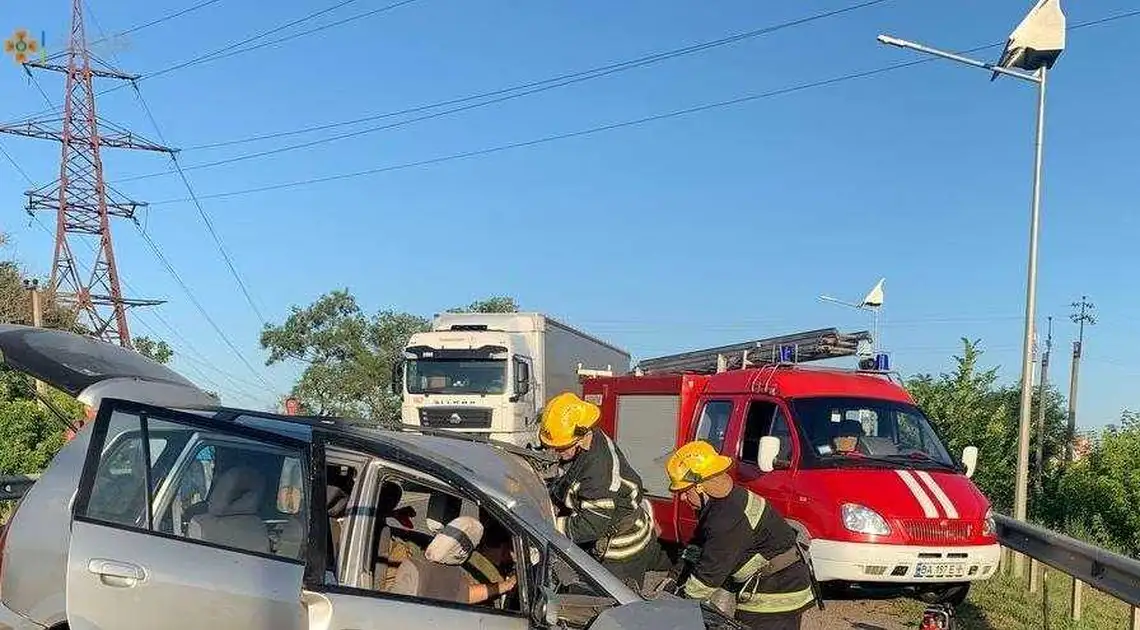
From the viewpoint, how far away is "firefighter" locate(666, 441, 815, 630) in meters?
4.99

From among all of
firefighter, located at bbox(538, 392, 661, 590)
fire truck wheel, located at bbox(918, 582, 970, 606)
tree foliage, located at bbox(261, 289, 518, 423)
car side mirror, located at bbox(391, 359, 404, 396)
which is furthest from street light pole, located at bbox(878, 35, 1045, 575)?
tree foliage, located at bbox(261, 289, 518, 423)

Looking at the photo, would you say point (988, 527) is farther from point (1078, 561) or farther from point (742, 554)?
point (742, 554)

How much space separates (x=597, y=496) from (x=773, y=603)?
1.17 metres

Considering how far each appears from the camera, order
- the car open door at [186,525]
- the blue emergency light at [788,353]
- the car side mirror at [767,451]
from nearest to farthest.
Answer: the car open door at [186,525] < the car side mirror at [767,451] < the blue emergency light at [788,353]

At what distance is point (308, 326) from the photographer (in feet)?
170

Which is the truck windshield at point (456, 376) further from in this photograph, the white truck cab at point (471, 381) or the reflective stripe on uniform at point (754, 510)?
the reflective stripe on uniform at point (754, 510)

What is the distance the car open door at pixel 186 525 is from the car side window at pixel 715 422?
6.56 meters

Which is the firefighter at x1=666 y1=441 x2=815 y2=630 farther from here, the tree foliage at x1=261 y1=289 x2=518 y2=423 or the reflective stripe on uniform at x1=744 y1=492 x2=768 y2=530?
the tree foliage at x1=261 y1=289 x2=518 y2=423

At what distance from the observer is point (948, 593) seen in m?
9.52

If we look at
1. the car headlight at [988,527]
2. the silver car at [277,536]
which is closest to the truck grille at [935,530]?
the car headlight at [988,527]

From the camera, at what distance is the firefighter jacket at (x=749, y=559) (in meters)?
4.98

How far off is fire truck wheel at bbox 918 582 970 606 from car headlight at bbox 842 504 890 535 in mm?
1412

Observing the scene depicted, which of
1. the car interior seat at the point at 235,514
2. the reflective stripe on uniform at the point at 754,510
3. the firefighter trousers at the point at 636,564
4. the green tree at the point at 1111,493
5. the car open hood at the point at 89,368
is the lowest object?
Answer: the green tree at the point at 1111,493

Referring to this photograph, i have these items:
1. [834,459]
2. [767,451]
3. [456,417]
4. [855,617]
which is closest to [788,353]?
[834,459]
